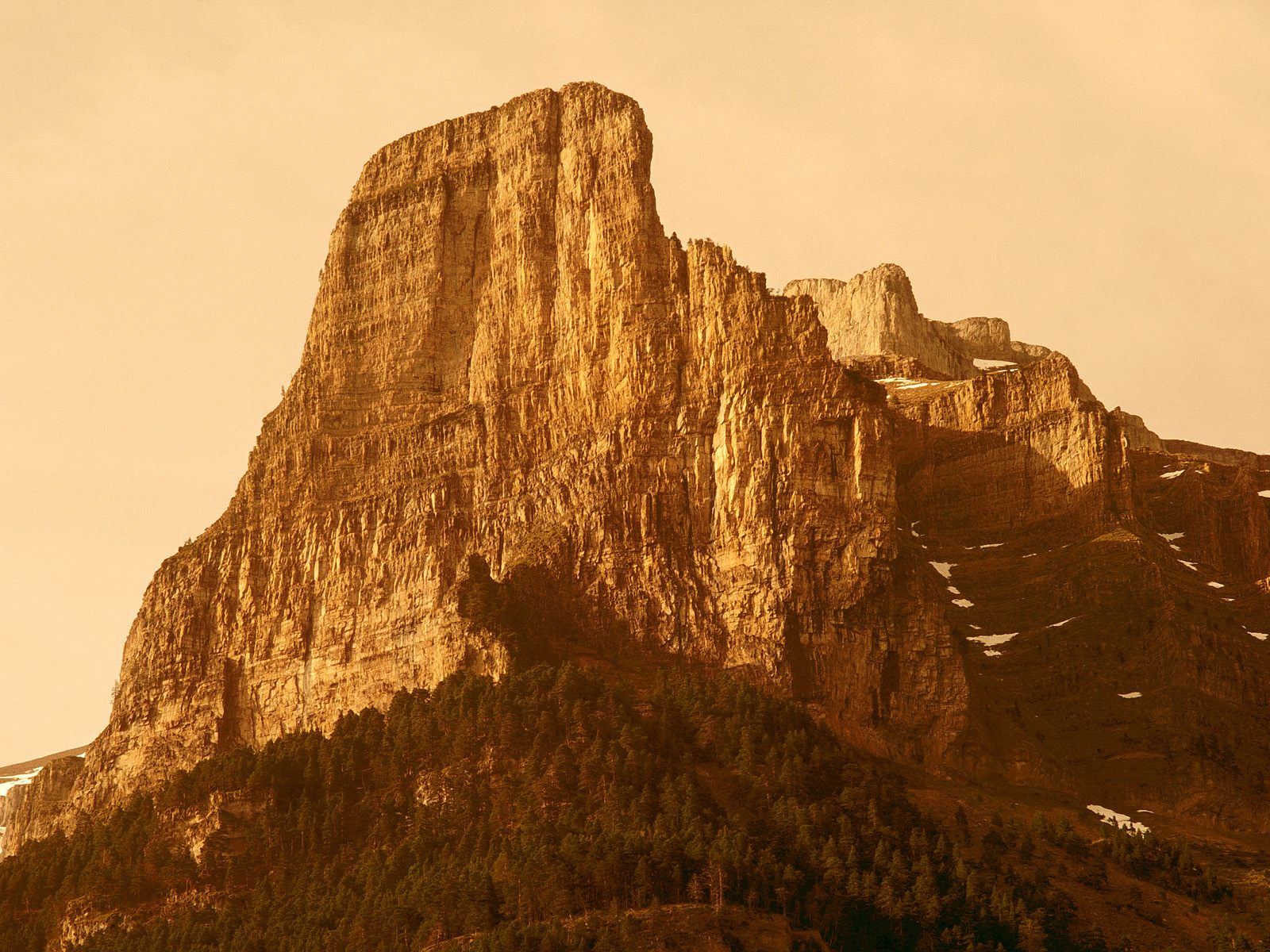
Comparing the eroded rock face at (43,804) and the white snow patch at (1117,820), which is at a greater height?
the eroded rock face at (43,804)

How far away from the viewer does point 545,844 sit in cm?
13338

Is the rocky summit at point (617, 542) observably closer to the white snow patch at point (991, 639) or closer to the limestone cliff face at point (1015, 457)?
the white snow patch at point (991, 639)

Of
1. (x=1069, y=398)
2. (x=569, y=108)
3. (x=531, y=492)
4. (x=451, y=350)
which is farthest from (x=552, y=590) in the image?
(x=1069, y=398)

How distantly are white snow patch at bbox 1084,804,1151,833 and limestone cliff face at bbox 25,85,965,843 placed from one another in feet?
26.3

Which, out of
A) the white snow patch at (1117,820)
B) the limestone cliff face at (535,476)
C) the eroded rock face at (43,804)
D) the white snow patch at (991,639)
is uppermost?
the limestone cliff face at (535,476)

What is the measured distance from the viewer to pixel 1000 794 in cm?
14912

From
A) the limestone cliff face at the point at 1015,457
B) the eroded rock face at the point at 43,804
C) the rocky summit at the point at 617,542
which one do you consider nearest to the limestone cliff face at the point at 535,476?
the rocky summit at the point at 617,542

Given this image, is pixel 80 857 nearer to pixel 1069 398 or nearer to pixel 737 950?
pixel 737 950

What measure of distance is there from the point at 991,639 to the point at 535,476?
28.2 metres

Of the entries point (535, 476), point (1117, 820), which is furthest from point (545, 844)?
point (1117, 820)

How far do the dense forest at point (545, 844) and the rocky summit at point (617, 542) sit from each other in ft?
19.9

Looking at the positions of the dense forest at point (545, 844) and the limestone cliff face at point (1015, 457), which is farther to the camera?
the limestone cliff face at point (1015, 457)

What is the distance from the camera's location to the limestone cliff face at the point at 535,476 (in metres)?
151

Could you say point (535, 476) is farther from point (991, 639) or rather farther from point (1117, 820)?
point (1117, 820)
